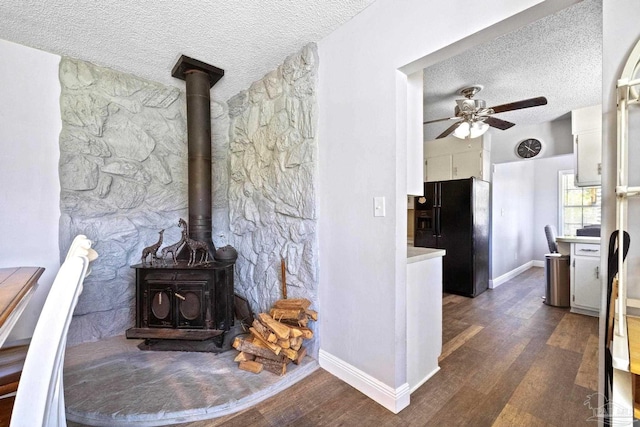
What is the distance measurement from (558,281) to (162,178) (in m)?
4.75

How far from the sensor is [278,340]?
193 cm

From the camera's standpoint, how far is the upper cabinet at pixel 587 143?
3.30 metres

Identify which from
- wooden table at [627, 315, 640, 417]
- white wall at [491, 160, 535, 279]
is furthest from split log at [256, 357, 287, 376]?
white wall at [491, 160, 535, 279]

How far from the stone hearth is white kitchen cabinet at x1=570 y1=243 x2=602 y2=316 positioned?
3291mm

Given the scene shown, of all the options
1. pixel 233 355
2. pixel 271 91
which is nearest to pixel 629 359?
pixel 233 355

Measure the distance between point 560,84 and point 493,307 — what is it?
253 centimetres

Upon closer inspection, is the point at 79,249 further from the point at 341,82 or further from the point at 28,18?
the point at 28,18

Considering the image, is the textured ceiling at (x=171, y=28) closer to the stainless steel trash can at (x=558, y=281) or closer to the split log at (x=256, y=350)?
the split log at (x=256, y=350)

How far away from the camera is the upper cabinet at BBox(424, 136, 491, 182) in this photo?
415cm

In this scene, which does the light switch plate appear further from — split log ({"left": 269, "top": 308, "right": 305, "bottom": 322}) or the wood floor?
the wood floor

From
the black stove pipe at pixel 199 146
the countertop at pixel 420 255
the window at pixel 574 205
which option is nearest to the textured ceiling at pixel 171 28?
the black stove pipe at pixel 199 146

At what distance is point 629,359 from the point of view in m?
0.75

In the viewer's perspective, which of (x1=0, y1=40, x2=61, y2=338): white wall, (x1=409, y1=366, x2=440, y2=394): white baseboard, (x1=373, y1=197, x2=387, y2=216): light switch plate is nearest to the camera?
(x1=373, y1=197, x2=387, y2=216): light switch plate

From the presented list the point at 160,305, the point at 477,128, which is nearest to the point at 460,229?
the point at 477,128
